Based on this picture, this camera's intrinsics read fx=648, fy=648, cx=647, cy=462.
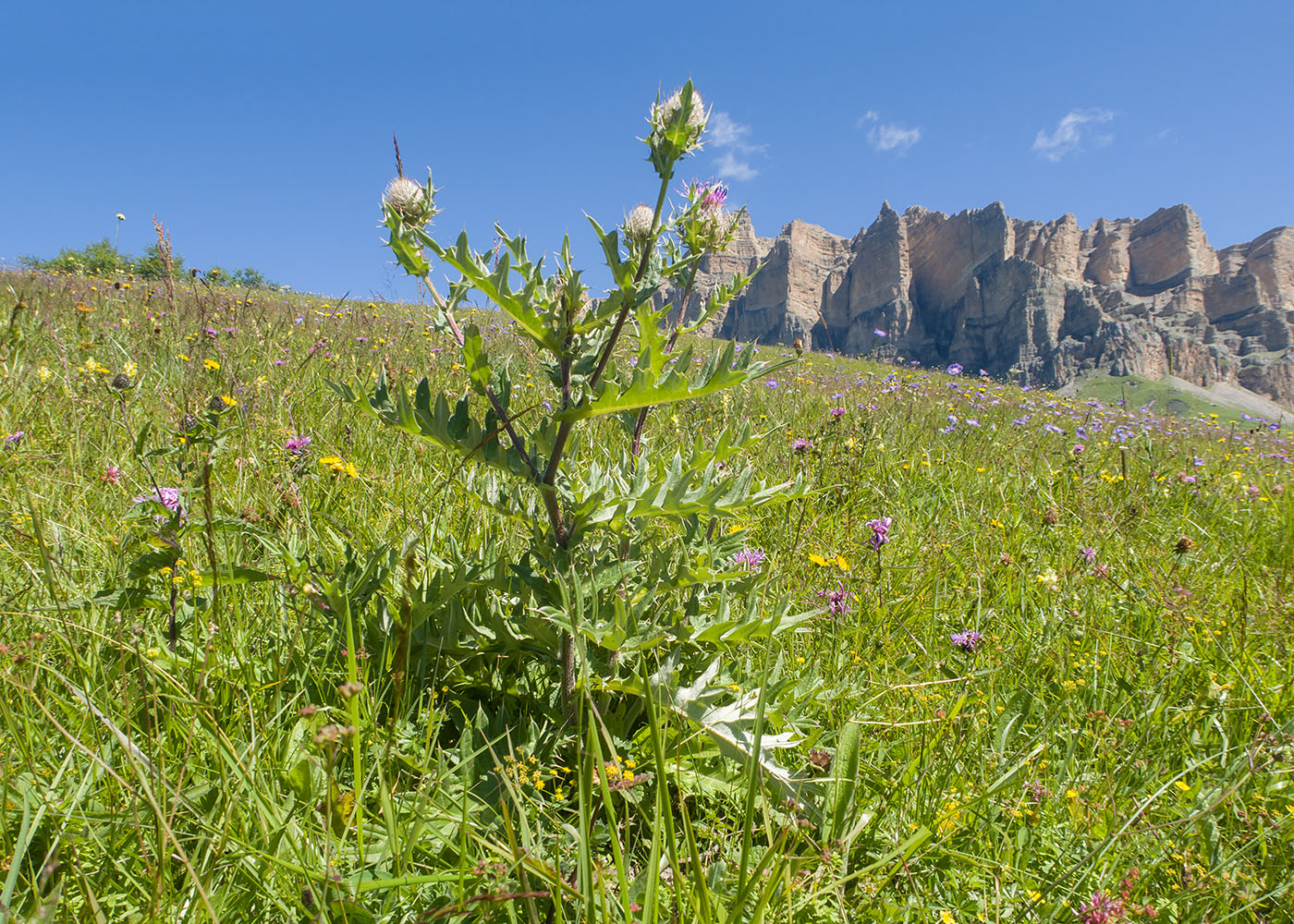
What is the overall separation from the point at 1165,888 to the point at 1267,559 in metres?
2.74

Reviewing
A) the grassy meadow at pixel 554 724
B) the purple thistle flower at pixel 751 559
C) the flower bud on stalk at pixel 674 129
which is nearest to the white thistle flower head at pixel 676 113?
the flower bud on stalk at pixel 674 129

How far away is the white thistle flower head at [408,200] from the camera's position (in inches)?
58.1

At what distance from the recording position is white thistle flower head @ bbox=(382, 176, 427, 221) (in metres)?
1.48

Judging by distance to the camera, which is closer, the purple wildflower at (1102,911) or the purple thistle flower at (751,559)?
the purple wildflower at (1102,911)

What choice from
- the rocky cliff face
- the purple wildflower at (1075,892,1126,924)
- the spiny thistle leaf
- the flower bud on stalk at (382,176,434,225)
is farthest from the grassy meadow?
the rocky cliff face

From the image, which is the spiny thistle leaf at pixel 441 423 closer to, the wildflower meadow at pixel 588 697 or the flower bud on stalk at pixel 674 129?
the wildflower meadow at pixel 588 697

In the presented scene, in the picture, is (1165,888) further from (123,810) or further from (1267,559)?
(1267,559)

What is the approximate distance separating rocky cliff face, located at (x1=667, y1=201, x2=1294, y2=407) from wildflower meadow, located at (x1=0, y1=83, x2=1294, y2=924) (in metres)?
75.9

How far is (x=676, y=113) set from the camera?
4.34 ft

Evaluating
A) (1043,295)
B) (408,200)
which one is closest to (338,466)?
(408,200)

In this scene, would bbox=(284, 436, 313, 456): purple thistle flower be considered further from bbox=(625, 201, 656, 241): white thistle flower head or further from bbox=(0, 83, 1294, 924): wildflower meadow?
bbox=(625, 201, 656, 241): white thistle flower head

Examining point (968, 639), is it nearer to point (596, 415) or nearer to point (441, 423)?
point (596, 415)

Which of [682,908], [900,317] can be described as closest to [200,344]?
[682,908]

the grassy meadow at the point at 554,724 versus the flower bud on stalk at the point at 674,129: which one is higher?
the flower bud on stalk at the point at 674,129
